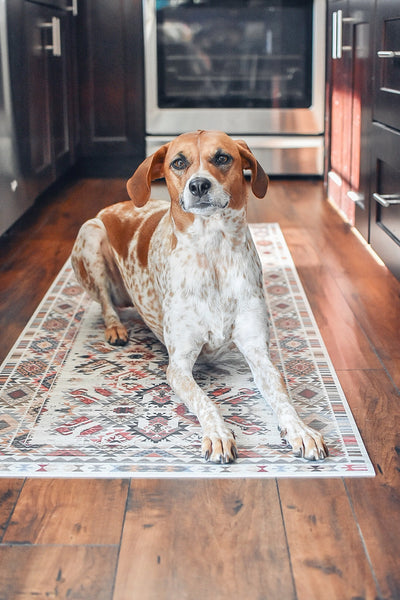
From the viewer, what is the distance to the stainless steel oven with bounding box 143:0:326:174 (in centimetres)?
491

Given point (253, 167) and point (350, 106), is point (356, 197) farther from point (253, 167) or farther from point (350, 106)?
point (253, 167)

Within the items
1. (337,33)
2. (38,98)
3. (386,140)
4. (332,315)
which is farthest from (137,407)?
(337,33)

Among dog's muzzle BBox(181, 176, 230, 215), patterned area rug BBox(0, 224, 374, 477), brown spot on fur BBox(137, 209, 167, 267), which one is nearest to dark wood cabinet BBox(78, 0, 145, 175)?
patterned area rug BBox(0, 224, 374, 477)

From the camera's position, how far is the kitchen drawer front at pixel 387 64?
277 cm

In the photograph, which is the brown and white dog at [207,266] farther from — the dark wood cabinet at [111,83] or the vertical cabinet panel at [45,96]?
Result: the dark wood cabinet at [111,83]

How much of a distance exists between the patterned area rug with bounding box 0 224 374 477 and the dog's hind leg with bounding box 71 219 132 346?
88 millimetres

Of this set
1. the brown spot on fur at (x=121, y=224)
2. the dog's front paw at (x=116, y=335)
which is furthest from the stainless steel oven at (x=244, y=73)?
the dog's front paw at (x=116, y=335)

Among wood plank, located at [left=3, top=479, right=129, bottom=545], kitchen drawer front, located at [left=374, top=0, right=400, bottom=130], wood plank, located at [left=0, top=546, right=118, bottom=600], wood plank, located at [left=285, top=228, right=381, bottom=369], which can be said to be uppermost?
kitchen drawer front, located at [left=374, top=0, right=400, bottom=130]

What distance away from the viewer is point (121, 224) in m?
2.62

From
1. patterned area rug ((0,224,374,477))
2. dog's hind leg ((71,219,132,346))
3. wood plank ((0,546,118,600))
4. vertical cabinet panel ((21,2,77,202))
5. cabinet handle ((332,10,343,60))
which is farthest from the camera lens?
cabinet handle ((332,10,343,60))

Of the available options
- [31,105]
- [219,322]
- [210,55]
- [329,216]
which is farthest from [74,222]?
[219,322]

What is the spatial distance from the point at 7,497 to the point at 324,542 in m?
0.64

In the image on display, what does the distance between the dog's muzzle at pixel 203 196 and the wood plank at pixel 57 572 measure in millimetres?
871

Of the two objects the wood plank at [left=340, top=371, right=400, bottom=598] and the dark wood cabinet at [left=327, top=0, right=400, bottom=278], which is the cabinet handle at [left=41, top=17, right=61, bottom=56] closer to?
the dark wood cabinet at [left=327, top=0, right=400, bottom=278]
